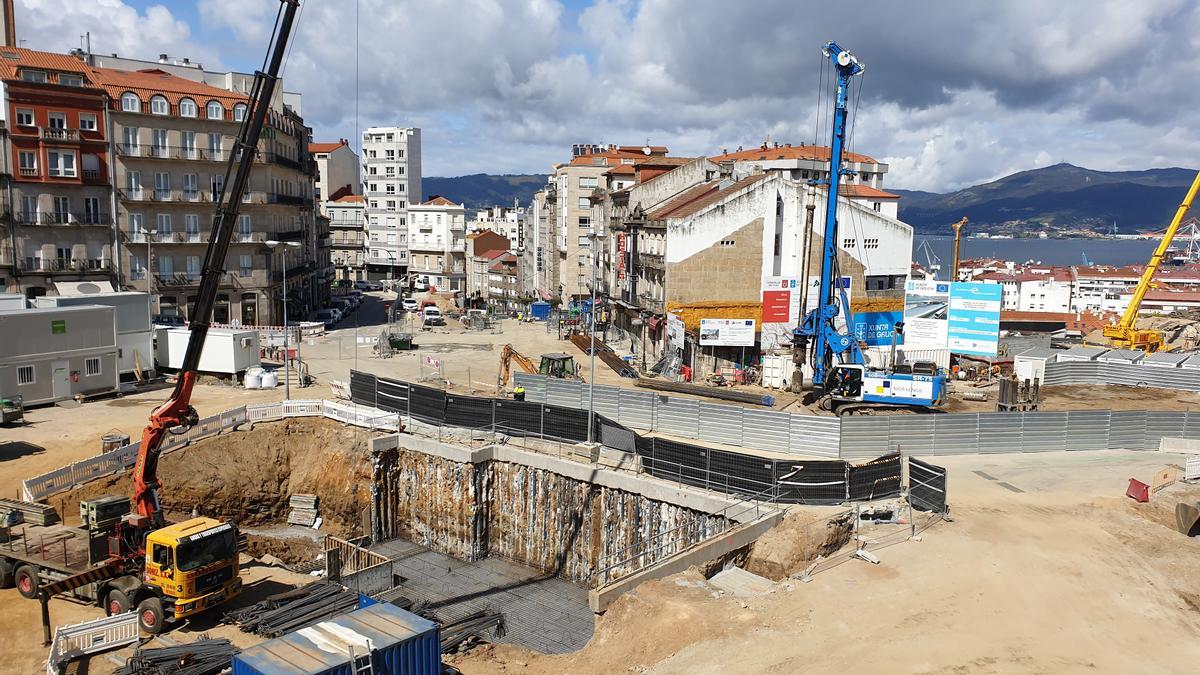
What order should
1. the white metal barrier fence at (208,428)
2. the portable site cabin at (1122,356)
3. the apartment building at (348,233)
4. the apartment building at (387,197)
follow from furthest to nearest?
the apartment building at (348,233) < the apartment building at (387,197) < the portable site cabin at (1122,356) < the white metal barrier fence at (208,428)

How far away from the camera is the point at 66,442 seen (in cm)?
3397

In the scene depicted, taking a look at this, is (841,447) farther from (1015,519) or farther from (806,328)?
(806,328)

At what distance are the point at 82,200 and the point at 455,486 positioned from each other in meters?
39.0

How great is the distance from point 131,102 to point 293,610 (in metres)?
46.3

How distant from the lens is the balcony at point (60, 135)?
2078 inches

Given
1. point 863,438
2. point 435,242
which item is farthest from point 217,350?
point 435,242

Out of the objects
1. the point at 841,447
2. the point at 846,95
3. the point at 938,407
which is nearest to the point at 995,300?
the point at 938,407

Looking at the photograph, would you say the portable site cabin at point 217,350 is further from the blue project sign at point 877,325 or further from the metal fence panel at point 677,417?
the blue project sign at point 877,325

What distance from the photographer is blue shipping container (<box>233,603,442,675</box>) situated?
14817 millimetres

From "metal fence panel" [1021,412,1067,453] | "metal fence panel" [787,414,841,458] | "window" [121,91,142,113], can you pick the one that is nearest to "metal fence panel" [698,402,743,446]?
"metal fence panel" [787,414,841,458]

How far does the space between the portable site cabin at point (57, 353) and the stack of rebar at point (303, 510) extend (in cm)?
1392

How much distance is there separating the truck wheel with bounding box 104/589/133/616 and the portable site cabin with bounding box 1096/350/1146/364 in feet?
165

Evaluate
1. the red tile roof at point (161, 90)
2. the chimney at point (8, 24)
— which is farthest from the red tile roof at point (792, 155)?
the chimney at point (8, 24)

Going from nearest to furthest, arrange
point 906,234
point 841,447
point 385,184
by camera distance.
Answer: point 841,447
point 906,234
point 385,184
